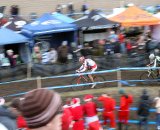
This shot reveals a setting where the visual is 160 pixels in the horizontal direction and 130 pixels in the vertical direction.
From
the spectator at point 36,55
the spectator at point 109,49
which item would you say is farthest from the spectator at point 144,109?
the spectator at point 36,55

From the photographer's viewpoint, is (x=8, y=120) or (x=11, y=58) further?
(x=11, y=58)

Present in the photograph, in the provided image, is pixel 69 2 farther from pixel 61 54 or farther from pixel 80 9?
pixel 61 54

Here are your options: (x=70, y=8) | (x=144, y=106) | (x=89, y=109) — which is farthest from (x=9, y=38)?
(x=70, y=8)

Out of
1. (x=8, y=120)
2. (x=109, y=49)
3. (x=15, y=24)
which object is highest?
(x=8, y=120)

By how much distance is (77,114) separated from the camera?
10.5m

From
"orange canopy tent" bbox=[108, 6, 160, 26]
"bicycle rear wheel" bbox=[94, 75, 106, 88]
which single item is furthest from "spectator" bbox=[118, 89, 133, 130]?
"orange canopy tent" bbox=[108, 6, 160, 26]

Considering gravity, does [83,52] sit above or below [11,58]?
above

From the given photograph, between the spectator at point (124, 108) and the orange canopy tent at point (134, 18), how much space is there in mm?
6758

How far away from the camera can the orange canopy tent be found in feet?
58.4

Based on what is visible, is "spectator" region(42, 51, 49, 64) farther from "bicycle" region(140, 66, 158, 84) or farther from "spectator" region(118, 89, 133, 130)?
"spectator" region(118, 89, 133, 130)

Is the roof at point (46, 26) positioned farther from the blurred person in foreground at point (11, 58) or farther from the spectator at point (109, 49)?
the spectator at point (109, 49)

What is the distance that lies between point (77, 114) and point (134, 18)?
8.42 m

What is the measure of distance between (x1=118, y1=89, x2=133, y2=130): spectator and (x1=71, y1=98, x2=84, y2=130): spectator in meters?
1.39

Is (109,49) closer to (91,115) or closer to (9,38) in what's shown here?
(9,38)
